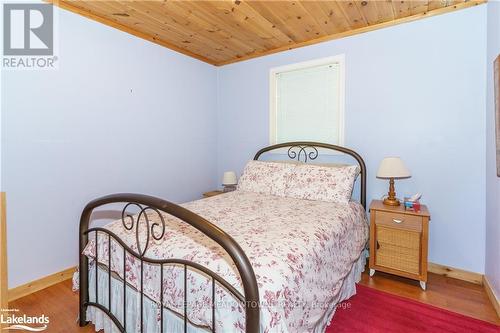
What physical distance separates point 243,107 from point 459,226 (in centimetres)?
269

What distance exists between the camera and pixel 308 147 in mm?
3156

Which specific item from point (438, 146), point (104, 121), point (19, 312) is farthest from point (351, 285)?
point (104, 121)

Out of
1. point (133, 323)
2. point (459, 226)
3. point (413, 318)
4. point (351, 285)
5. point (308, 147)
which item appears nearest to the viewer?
point (133, 323)

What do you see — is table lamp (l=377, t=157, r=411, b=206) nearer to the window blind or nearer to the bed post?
the window blind

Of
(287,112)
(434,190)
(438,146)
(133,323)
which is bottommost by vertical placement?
(133,323)

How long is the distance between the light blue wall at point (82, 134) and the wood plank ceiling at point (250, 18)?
0.19m

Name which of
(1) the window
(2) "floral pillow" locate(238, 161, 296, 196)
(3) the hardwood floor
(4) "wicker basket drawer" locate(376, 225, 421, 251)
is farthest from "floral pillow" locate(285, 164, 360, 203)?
(3) the hardwood floor

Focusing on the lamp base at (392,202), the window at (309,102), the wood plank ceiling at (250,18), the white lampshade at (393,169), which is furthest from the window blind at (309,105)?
the lamp base at (392,202)

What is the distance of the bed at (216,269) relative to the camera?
A: 3.58 feet

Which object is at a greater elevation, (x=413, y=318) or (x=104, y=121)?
(x=104, y=121)

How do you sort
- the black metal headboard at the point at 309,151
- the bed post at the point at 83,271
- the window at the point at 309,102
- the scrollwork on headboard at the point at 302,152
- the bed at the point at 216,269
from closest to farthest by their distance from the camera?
the bed at the point at 216,269, the bed post at the point at 83,271, the black metal headboard at the point at 309,151, the window at the point at 309,102, the scrollwork on headboard at the point at 302,152

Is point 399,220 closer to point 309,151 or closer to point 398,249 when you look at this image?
point 398,249

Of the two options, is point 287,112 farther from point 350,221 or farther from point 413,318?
point 413,318

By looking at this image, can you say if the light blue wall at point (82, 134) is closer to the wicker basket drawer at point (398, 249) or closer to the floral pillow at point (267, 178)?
the floral pillow at point (267, 178)
